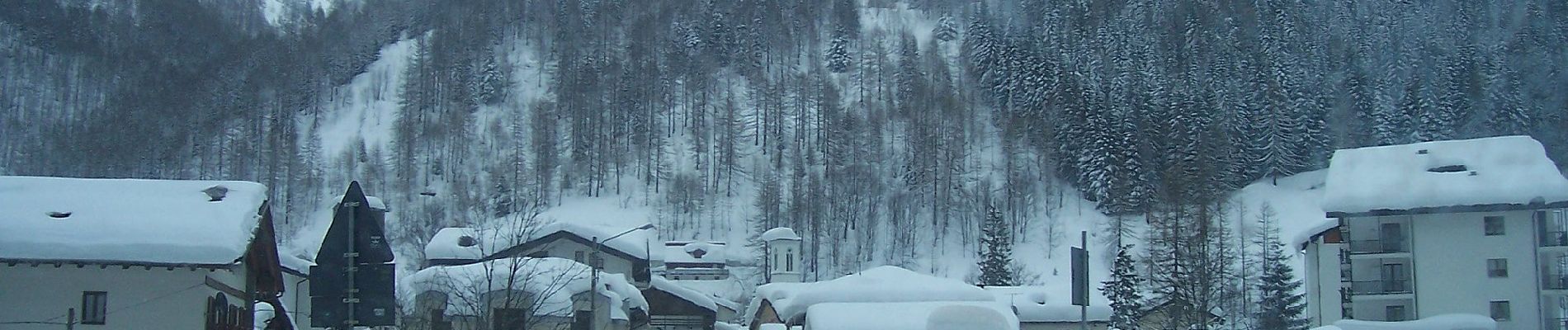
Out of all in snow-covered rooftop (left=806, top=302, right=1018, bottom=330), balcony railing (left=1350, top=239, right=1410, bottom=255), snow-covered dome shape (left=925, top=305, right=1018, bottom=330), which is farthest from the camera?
balcony railing (left=1350, top=239, right=1410, bottom=255)

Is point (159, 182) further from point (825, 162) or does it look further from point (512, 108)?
point (512, 108)

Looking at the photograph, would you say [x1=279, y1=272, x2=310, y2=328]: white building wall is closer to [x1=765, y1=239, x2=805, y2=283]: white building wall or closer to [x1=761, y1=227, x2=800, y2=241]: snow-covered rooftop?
[x1=765, y1=239, x2=805, y2=283]: white building wall

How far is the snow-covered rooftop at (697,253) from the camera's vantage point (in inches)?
3051

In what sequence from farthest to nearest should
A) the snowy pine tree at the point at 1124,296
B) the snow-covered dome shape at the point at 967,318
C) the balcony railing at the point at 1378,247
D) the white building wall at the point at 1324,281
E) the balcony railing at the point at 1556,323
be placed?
1. the snowy pine tree at the point at 1124,296
2. the white building wall at the point at 1324,281
3. the balcony railing at the point at 1378,247
4. the balcony railing at the point at 1556,323
5. the snow-covered dome shape at the point at 967,318

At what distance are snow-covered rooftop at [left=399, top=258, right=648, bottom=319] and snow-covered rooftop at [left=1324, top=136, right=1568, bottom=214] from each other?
22.5 meters

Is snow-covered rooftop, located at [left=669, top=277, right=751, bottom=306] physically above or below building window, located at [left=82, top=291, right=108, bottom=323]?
Result: below

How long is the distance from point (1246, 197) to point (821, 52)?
184ft

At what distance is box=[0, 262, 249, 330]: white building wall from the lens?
795 inches

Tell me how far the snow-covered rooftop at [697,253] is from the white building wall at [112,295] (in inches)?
2195

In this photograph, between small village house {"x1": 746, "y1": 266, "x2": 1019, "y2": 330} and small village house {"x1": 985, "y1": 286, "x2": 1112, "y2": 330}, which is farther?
small village house {"x1": 985, "y1": 286, "x2": 1112, "y2": 330}

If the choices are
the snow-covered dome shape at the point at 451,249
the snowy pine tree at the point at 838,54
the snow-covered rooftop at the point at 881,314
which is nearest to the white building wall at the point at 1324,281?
the snow-covered rooftop at the point at 881,314

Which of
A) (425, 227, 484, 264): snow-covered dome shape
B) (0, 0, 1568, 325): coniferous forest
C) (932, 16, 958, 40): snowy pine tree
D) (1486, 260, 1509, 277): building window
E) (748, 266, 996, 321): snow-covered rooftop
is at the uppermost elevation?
(932, 16, 958, 40): snowy pine tree

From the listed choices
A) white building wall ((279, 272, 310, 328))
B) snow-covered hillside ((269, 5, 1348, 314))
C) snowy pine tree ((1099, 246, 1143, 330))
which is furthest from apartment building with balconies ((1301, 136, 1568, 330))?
white building wall ((279, 272, 310, 328))

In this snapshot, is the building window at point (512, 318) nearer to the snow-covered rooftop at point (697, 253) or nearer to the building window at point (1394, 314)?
the building window at point (1394, 314)
